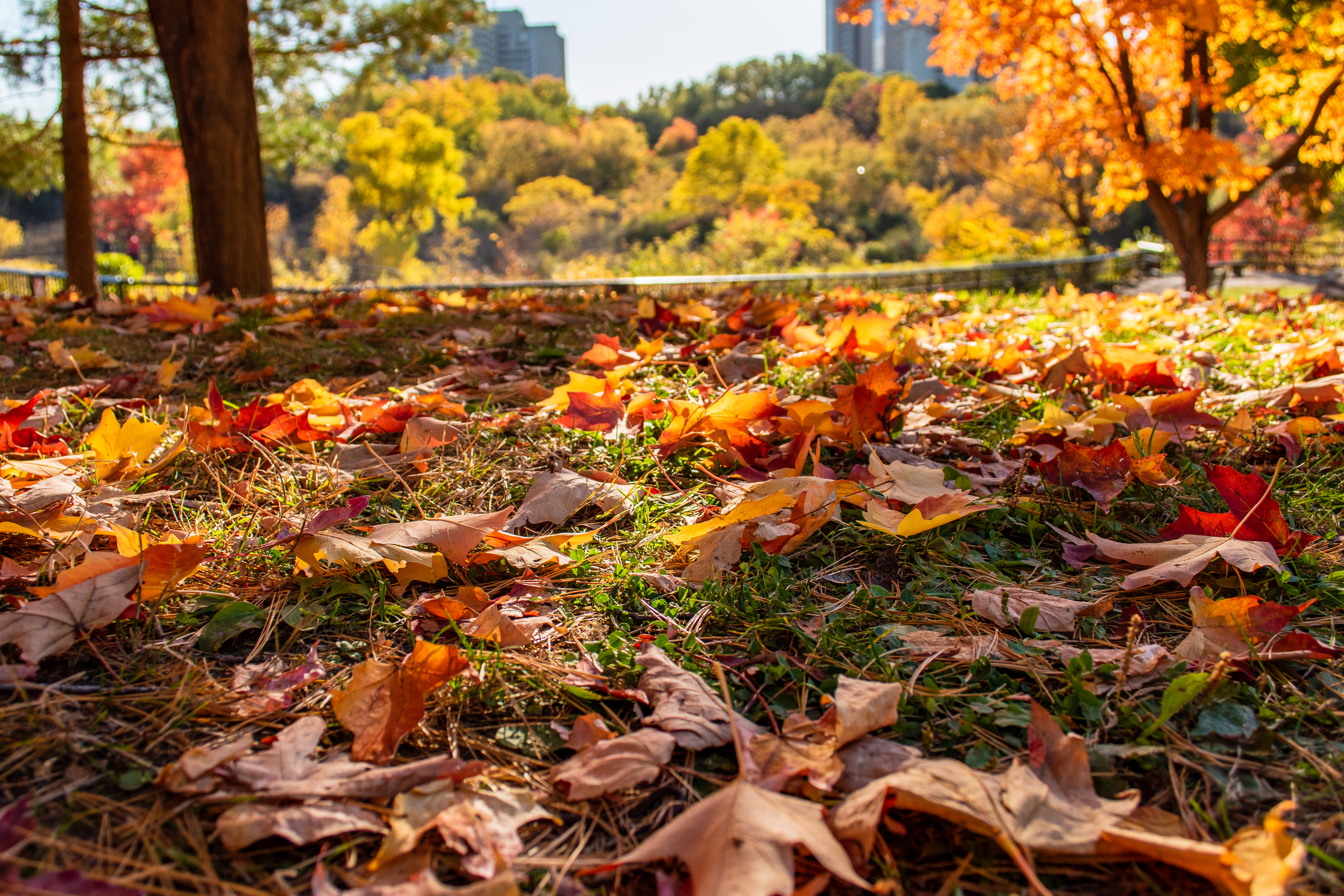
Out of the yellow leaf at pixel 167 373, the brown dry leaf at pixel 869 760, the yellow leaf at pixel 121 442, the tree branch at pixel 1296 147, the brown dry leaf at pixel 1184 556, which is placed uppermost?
the tree branch at pixel 1296 147

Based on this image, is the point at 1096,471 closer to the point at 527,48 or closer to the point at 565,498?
the point at 565,498

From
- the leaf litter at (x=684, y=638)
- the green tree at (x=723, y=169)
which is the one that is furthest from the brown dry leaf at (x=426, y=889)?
the green tree at (x=723, y=169)

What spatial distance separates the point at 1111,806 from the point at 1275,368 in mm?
2043

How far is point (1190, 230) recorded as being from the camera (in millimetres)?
8117

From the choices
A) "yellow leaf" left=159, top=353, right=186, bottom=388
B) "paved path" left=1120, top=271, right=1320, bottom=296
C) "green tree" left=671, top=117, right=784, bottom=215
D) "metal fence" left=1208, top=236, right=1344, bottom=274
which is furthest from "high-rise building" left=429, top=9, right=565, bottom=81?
"yellow leaf" left=159, top=353, right=186, bottom=388

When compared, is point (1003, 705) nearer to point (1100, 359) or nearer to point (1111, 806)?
point (1111, 806)

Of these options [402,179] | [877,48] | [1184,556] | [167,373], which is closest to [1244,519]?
[1184,556]

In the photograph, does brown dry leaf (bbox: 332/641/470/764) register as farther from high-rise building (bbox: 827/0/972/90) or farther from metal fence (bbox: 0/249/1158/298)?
high-rise building (bbox: 827/0/972/90)

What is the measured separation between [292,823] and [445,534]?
488 mm

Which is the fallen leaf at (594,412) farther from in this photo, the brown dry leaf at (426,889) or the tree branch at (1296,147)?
the tree branch at (1296,147)

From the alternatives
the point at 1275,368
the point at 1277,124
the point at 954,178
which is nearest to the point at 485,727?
the point at 1275,368

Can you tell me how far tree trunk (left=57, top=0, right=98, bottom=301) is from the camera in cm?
653

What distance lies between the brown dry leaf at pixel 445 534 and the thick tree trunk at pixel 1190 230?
877 centimetres

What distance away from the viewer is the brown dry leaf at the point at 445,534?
114 cm
